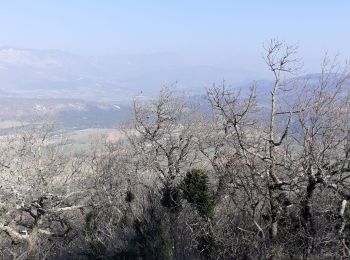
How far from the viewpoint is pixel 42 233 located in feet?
83.0

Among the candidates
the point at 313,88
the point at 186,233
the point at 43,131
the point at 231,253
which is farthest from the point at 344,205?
the point at 43,131

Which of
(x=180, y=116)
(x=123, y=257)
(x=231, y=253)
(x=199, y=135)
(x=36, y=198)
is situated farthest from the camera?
(x=180, y=116)

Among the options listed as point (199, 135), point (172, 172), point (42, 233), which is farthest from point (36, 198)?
point (199, 135)

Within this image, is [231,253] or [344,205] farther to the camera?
[231,253]

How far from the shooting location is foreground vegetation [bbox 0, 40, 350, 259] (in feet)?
41.8

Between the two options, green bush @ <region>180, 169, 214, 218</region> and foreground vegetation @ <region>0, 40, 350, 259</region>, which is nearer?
foreground vegetation @ <region>0, 40, 350, 259</region>

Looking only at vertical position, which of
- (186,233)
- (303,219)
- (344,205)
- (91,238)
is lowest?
(91,238)

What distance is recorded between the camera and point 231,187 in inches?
599

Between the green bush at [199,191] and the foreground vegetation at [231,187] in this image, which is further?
the green bush at [199,191]

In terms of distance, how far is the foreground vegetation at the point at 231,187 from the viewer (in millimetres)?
12750

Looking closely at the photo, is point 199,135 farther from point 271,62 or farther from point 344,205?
point 344,205

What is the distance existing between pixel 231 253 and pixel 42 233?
13583 mm

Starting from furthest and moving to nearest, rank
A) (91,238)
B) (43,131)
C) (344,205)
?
(43,131), (91,238), (344,205)

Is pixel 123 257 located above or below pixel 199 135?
below
